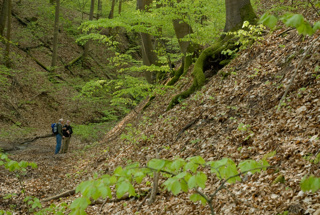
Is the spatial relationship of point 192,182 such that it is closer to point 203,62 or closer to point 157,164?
point 157,164

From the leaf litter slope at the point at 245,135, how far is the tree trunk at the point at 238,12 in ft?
3.60

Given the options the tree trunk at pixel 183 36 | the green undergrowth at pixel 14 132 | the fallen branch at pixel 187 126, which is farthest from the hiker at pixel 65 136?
the fallen branch at pixel 187 126

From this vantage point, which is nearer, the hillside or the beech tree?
the beech tree

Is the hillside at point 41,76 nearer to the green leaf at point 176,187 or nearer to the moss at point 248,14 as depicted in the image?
the moss at point 248,14

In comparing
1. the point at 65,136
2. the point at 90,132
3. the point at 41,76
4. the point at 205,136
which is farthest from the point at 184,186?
the point at 41,76

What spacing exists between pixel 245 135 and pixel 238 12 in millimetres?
4989

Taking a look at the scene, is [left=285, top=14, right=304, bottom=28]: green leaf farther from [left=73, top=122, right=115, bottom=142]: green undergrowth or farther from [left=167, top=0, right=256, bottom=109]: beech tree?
[left=73, top=122, right=115, bottom=142]: green undergrowth

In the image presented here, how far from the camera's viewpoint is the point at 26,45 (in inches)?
806

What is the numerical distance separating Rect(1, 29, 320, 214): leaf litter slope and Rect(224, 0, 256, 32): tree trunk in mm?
1098

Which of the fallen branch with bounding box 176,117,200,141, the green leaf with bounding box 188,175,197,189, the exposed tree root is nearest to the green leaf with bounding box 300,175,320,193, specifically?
the green leaf with bounding box 188,175,197,189

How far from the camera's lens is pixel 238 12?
28.0 feet

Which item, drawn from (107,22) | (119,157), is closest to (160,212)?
(119,157)

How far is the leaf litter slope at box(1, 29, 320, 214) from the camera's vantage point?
3639 mm

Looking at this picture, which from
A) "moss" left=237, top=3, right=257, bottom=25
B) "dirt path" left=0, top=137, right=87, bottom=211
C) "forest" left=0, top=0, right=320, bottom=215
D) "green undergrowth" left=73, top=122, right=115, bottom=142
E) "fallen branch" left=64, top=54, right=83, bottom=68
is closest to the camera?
"forest" left=0, top=0, right=320, bottom=215
